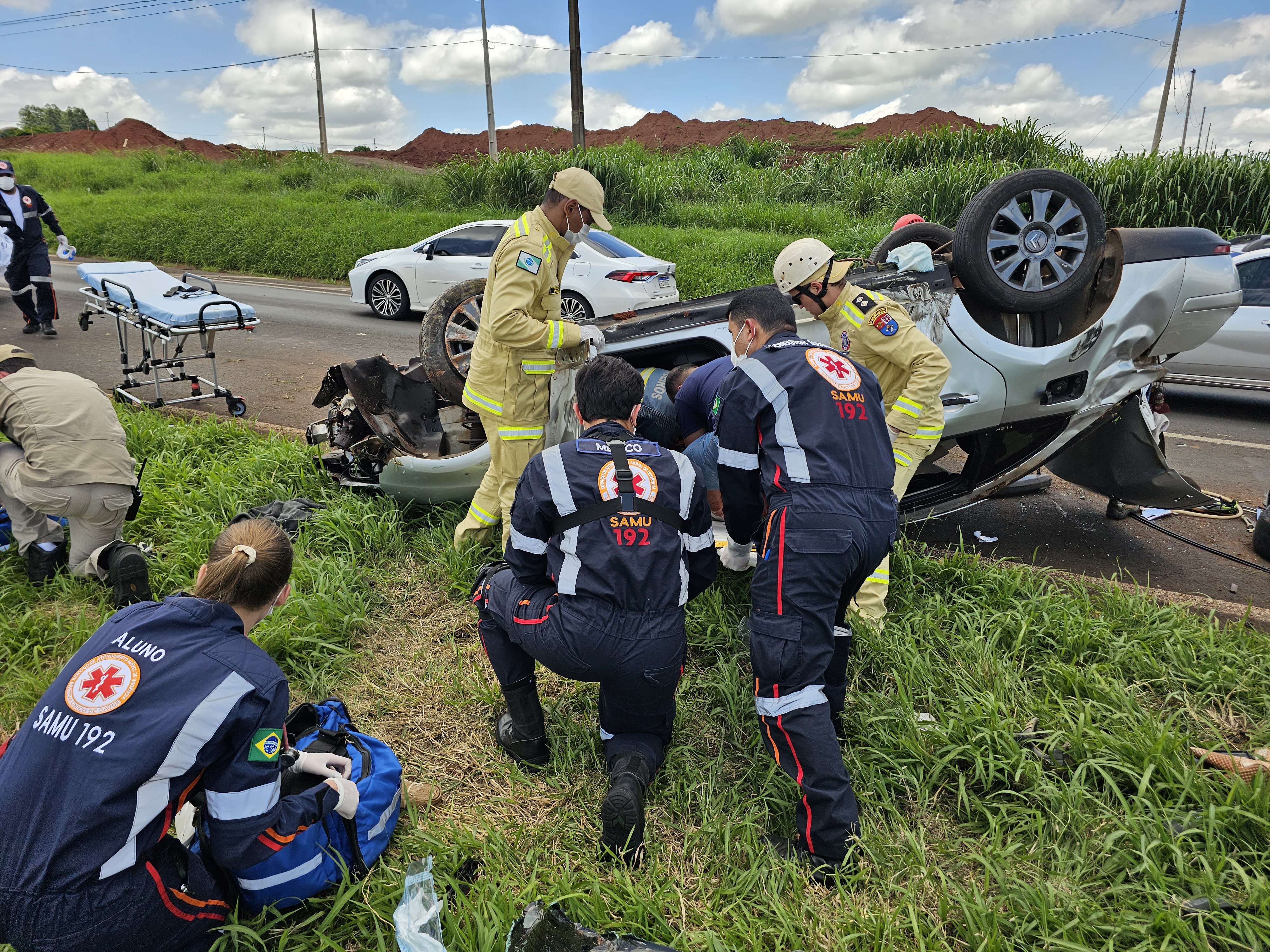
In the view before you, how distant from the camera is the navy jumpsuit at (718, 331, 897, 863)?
7.45ft

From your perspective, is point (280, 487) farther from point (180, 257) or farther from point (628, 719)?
point (180, 257)

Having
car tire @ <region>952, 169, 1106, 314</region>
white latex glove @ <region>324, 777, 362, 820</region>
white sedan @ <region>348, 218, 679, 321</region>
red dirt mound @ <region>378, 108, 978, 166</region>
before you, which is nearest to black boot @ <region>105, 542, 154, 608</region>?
white latex glove @ <region>324, 777, 362, 820</region>

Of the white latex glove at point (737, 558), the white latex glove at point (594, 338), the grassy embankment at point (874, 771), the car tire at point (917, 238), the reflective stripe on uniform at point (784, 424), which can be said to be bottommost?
the grassy embankment at point (874, 771)

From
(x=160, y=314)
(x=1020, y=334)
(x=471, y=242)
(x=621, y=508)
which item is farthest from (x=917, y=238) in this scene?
(x=471, y=242)

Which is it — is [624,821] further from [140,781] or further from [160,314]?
[160,314]

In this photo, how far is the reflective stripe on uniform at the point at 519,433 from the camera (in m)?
3.58

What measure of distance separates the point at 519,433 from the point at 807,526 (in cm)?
163

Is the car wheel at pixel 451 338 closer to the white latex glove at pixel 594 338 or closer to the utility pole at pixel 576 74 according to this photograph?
the white latex glove at pixel 594 338

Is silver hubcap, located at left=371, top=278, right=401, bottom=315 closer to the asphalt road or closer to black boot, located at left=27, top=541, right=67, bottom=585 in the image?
the asphalt road

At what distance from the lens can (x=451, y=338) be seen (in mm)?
4145

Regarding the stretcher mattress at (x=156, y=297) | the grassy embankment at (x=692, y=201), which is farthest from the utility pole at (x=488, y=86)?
the stretcher mattress at (x=156, y=297)

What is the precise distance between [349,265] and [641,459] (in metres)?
13.1

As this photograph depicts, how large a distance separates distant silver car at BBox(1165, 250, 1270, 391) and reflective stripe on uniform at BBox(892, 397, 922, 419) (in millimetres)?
4268

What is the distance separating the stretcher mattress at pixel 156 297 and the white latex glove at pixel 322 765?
4.73 metres
